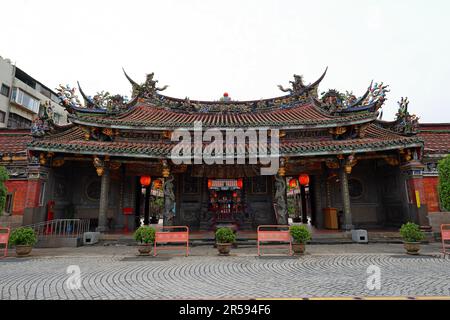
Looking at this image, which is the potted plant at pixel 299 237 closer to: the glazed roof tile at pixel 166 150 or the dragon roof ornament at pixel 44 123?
the glazed roof tile at pixel 166 150

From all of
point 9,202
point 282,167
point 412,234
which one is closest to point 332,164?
point 282,167

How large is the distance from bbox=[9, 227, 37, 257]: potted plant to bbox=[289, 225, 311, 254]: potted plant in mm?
9627

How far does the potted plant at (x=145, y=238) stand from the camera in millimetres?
8516

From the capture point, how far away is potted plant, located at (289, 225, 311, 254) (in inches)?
338

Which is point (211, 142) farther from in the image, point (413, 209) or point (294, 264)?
point (413, 209)

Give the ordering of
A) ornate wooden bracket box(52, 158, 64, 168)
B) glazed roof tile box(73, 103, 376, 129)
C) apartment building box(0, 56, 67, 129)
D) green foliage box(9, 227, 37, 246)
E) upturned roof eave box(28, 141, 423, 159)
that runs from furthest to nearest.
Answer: apartment building box(0, 56, 67, 129)
glazed roof tile box(73, 103, 376, 129)
ornate wooden bracket box(52, 158, 64, 168)
upturned roof eave box(28, 141, 423, 159)
green foliage box(9, 227, 37, 246)

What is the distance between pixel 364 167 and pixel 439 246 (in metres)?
5.36

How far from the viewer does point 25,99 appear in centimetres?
3097

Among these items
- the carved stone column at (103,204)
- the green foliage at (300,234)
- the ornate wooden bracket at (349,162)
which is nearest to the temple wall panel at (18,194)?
the carved stone column at (103,204)

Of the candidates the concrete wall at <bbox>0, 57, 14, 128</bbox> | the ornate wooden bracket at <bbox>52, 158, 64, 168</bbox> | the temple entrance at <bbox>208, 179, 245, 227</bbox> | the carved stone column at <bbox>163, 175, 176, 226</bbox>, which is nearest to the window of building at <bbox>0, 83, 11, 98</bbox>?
the concrete wall at <bbox>0, 57, 14, 128</bbox>

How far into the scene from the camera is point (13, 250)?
9.90m

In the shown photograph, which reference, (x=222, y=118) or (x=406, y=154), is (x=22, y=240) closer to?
(x=222, y=118)

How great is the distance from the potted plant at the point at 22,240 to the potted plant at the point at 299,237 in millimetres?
9627

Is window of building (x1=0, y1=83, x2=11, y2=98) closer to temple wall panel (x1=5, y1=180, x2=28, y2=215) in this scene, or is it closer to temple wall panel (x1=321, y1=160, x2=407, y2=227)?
temple wall panel (x1=5, y1=180, x2=28, y2=215)
